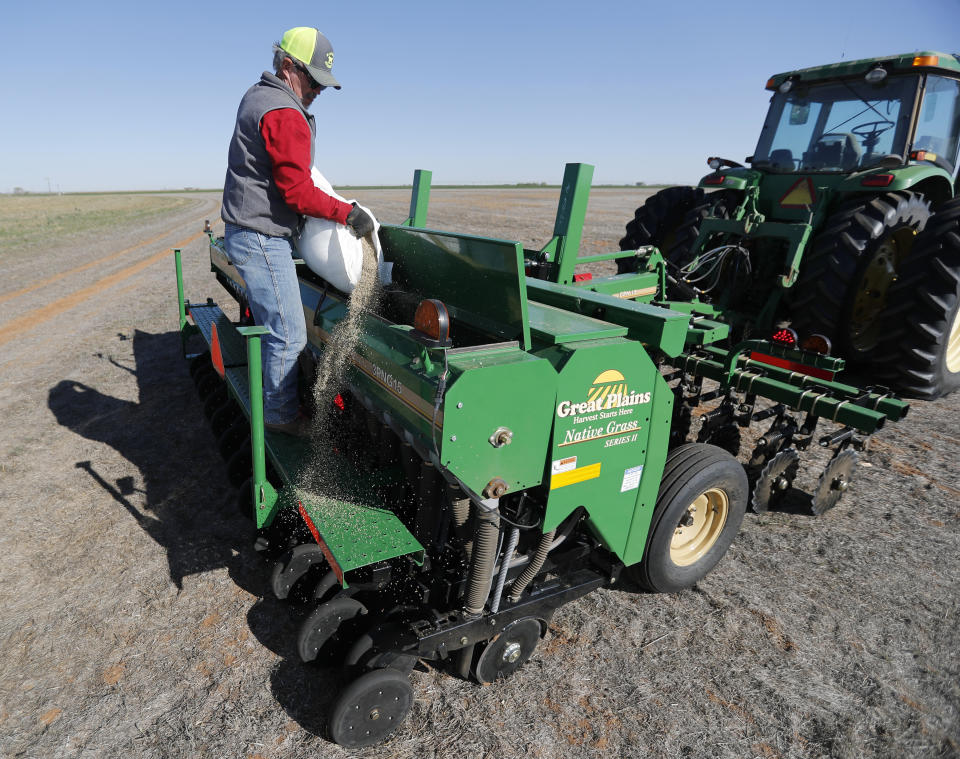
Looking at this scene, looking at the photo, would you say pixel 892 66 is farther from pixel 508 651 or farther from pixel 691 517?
pixel 508 651

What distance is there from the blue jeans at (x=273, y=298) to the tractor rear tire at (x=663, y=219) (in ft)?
15.6

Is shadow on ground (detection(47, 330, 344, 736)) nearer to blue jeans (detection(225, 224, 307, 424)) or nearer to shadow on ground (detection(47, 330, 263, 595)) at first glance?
shadow on ground (detection(47, 330, 263, 595))

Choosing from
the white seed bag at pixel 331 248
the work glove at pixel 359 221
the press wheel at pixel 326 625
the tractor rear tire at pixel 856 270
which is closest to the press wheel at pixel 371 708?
the press wheel at pixel 326 625

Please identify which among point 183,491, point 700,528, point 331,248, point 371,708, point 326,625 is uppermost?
point 331,248

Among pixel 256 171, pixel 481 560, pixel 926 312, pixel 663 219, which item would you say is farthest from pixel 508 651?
pixel 663 219

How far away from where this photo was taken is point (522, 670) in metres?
2.69

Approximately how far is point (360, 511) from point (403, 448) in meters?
0.33

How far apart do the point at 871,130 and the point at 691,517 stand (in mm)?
4753

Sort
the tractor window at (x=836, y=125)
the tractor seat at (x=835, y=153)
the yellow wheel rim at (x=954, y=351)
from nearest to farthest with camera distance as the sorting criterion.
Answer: the yellow wheel rim at (x=954, y=351) < the tractor window at (x=836, y=125) < the tractor seat at (x=835, y=153)

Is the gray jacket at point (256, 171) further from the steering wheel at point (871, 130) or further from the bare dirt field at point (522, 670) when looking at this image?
the steering wheel at point (871, 130)

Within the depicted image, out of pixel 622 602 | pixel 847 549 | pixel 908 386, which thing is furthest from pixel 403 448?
pixel 908 386

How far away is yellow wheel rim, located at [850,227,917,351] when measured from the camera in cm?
552

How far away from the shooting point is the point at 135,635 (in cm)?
280

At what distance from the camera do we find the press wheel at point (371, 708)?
2236mm
